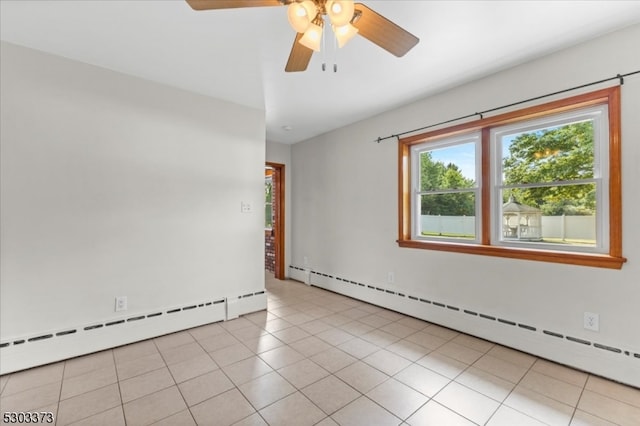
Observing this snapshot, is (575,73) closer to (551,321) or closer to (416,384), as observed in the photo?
(551,321)

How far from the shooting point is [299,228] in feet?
16.2

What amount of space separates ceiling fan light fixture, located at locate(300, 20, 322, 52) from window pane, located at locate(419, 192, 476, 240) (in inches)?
88.1

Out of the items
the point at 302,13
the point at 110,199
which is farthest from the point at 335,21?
the point at 110,199

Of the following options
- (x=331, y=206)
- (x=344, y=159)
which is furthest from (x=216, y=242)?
(x=344, y=159)

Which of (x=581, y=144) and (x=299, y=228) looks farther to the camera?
(x=299, y=228)

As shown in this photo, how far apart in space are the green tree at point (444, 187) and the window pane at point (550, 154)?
407mm

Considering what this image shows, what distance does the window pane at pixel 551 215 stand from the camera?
2195mm

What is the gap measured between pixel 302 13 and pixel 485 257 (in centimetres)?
252

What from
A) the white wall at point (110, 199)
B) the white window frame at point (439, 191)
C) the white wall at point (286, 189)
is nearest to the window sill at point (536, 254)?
the white window frame at point (439, 191)

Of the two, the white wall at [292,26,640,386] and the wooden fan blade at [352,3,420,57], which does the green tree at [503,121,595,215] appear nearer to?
the white wall at [292,26,640,386]

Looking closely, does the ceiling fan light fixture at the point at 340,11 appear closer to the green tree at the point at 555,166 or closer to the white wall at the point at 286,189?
the green tree at the point at 555,166

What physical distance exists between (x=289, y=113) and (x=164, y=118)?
4.76 ft

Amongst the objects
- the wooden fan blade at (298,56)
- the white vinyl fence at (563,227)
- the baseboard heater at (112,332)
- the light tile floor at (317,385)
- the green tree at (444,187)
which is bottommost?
the light tile floor at (317,385)

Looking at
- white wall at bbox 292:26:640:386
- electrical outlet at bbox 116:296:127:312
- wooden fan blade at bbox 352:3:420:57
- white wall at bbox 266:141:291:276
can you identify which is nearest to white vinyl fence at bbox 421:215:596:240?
white wall at bbox 292:26:640:386
